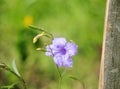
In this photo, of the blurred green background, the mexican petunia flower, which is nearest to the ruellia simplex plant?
the mexican petunia flower

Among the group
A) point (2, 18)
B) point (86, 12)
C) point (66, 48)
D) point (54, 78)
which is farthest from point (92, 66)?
point (66, 48)

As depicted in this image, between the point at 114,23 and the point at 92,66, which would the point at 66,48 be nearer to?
the point at 114,23

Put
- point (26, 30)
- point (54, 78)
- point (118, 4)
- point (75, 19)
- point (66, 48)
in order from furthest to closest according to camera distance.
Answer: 1. point (54, 78)
2. point (75, 19)
3. point (26, 30)
4. point (66, 48)
5. point (118, 4)

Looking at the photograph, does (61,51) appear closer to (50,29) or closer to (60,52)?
(60,52)

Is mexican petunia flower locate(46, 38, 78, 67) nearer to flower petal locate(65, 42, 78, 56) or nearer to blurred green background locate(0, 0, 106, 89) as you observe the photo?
flower petal locate(65, 42, 78, 56)

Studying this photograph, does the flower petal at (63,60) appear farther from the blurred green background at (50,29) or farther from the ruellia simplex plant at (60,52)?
the blurred green background at (50,29)

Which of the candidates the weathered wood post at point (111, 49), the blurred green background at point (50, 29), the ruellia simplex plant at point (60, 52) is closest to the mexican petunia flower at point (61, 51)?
the ruellia simplex plant at point (60, 52)
